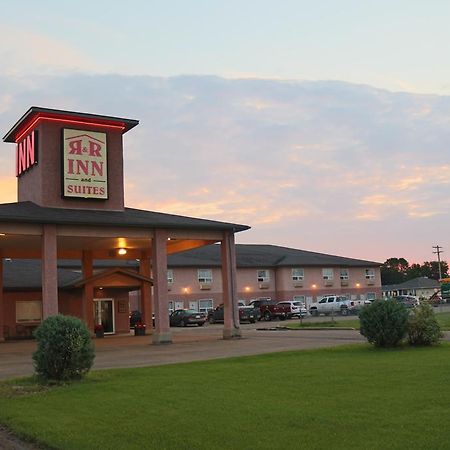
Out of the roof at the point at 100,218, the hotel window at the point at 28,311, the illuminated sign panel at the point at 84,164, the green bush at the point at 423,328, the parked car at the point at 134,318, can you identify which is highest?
the illuminated sign panel at the point at 84,164

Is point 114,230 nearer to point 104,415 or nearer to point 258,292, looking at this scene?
→ point 104,415

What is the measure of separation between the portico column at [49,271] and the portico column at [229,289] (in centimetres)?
800

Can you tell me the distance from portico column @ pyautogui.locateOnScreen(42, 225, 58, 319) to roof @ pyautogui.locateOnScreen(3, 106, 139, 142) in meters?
5.47

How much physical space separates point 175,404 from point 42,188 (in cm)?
1911

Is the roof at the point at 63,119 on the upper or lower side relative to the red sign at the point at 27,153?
upper

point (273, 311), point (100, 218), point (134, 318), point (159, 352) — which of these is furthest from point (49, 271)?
point (273, 311)

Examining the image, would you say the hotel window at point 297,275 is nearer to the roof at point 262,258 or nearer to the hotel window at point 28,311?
the roof at point 262,258

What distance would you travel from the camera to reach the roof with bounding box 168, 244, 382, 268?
201 ft

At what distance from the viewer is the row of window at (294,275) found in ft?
199

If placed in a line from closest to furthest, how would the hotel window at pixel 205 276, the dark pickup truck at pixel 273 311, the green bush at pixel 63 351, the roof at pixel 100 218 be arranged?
the green bush at pixel 63 351 → the roof at pixel 100 218 → the dark pickup truck at pixel 273 311 → the hotel window at pixel 205 276

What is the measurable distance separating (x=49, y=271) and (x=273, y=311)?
30.6 m

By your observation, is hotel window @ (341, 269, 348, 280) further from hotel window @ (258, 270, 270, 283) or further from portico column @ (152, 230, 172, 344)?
portico column @ (152, 230, 172, 344)

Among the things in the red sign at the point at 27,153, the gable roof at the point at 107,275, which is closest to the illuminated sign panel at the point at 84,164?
the red sign at the point at 27,153

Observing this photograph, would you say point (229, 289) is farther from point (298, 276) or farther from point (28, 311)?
point (298, 276)
